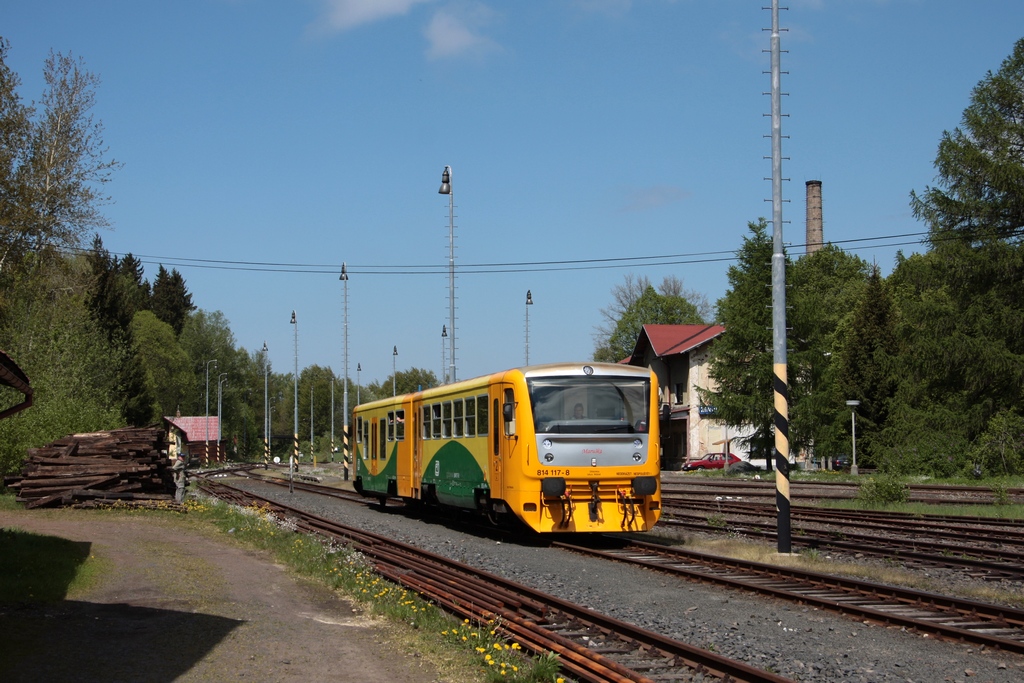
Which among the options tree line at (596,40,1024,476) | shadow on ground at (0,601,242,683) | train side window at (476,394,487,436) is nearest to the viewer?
shadow on ground at (0,601,242,683)

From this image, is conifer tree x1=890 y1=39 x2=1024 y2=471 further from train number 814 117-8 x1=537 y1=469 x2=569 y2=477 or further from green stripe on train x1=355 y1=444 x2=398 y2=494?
train number 814 117-8 x1=537 y1=469 x2=569 y2=477

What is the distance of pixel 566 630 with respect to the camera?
952 cm

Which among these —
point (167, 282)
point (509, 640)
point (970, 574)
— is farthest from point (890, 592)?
point (167, 282)

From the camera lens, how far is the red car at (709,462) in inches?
2306

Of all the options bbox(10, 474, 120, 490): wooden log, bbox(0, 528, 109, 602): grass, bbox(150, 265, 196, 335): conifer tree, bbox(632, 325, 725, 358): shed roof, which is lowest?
bbox(0, 528, 109, 602): grass

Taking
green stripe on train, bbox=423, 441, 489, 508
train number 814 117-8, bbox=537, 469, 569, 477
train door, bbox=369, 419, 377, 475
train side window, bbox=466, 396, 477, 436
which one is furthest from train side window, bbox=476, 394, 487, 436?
train door, bbox=369, 419, 377, 475

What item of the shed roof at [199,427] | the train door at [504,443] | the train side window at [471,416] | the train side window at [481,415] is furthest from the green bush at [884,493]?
the shed roof at [199,427]

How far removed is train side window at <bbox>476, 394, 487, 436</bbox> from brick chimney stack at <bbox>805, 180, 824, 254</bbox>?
248 ft

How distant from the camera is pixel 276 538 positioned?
17.8 metres

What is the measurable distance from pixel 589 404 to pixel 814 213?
78.3m

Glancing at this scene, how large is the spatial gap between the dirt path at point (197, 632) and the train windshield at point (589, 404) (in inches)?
196

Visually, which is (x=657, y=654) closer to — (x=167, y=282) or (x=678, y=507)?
(x=678, y=507)

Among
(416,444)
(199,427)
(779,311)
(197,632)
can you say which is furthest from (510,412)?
(199,427)

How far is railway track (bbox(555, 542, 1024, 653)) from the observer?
9.38 metres
